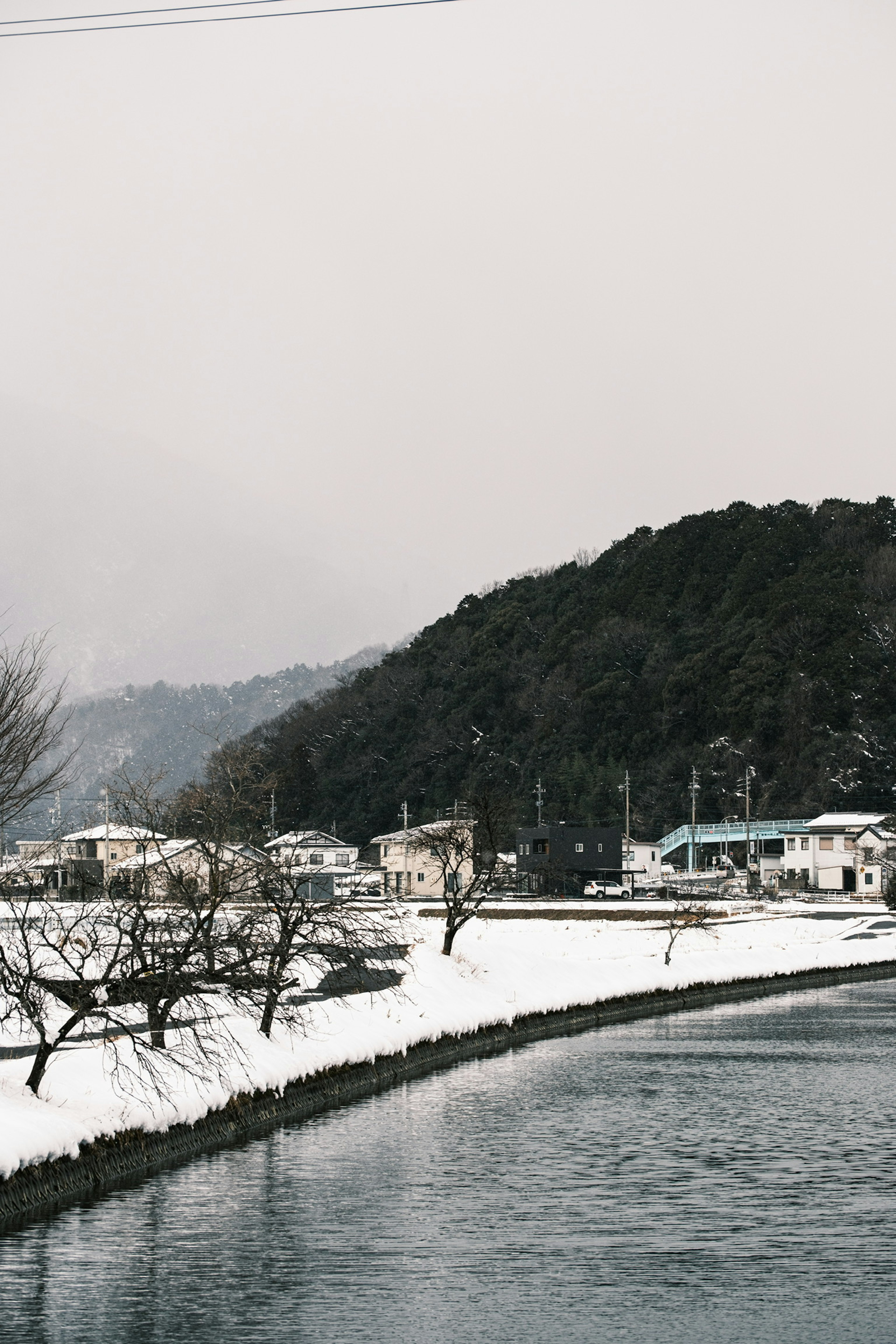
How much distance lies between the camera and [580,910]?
76.2 meters

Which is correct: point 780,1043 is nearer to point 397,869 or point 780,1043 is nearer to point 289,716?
point 397,869

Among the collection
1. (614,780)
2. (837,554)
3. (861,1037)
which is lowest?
(861,1037)

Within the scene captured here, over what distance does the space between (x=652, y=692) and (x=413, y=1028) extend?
98.6 meters

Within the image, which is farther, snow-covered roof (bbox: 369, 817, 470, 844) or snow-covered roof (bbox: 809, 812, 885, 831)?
snow-covered roof (bbox: 809, 812, 885, 831)

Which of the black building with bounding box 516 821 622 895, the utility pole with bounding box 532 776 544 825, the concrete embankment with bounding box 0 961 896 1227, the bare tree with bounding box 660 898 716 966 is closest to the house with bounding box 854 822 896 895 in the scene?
the bare tree with bounding box 660 898 716 966

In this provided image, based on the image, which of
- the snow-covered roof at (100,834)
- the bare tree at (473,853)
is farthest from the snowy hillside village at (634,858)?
the bare tree at (473,853)

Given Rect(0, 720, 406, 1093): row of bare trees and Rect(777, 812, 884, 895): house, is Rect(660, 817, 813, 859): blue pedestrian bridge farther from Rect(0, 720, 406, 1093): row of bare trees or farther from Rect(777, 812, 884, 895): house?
Rect(0, 720, 406, 1093): row of bare trees

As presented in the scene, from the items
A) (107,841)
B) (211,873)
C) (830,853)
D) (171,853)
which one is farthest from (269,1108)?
(830,853)

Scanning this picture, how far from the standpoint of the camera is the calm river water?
11164 millimetres

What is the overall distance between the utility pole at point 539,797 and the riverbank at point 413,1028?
4633 centimetres

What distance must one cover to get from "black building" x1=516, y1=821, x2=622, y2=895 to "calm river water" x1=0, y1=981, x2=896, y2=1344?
72.5m

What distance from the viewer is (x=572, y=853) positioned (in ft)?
318

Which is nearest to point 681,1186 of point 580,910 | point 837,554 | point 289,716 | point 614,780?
point 580,910

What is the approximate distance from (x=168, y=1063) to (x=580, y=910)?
58766 mm
